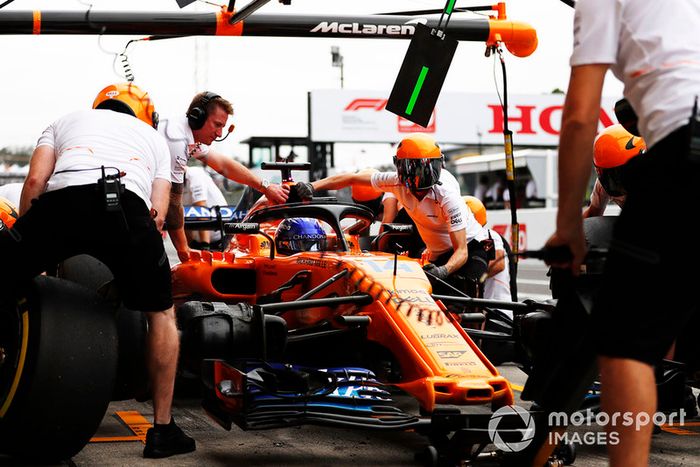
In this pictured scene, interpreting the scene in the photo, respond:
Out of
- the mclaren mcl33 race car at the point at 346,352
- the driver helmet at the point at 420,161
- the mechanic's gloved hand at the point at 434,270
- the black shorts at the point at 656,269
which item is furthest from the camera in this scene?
the driver helmet at the point at 420,161

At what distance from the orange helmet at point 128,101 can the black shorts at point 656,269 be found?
3126mm

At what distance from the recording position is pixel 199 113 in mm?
6492

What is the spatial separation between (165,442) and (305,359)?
1261 mm

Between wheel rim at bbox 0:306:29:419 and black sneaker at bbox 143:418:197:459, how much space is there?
0.67 m

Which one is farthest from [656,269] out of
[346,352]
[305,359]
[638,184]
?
[305,359]

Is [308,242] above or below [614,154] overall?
below

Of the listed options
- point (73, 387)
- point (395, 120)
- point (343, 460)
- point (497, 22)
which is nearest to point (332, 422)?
point (343, 460)

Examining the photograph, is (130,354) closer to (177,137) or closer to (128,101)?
(128,101)

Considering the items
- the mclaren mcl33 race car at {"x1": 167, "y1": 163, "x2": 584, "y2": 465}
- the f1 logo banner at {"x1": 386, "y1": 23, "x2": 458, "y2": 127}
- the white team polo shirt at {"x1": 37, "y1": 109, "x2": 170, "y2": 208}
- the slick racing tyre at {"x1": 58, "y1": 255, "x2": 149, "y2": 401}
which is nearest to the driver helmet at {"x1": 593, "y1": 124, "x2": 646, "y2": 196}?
the mclaren mcl33 race car at {"x1": 167, "y1": 163, "x2": 584, "y2": 465}

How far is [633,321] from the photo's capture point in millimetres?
2434

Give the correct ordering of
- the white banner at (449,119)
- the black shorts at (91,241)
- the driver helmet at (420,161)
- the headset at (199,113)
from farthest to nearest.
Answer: the white banner at (449,119) < the driver helmet at (420,161) < the headset at (199,113) < the black shorts at (91,241)

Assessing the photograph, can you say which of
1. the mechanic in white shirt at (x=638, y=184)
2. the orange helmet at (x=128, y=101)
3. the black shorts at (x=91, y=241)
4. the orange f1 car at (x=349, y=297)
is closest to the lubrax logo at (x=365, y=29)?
the orange f1 car at (x=349, y=297)

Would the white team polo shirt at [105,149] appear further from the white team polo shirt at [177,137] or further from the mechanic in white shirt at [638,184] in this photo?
the mechanic in white shirt at [638,184]

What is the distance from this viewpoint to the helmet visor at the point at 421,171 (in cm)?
695
